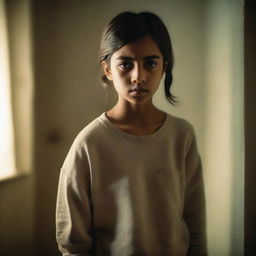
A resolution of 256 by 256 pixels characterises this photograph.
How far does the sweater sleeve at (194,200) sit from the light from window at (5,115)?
0.46m

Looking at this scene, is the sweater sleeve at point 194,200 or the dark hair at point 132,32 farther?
the sweater sleeve at point 194,200

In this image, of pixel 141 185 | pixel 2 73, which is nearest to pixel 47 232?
pixel 141 185

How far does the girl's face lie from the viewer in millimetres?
577

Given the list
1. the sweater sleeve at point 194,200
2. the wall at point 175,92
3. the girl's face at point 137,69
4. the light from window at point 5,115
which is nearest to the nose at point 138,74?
the girl's face at point 137,69

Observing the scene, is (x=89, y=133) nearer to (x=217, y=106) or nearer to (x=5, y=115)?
(x=5, y=115)

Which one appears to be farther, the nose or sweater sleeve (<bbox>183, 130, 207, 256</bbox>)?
sweater sleeve (<bbox>183, 130, 207, 256</bbox>)

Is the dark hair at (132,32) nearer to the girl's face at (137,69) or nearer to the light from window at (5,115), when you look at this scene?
the girl's face at (137,69)

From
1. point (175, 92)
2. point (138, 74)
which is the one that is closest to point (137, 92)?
point (138, 74)

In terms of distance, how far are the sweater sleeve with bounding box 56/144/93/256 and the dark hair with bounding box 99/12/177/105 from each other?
0.82 ft

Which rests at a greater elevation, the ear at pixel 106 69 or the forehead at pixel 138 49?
the forehead at pixel 138 49

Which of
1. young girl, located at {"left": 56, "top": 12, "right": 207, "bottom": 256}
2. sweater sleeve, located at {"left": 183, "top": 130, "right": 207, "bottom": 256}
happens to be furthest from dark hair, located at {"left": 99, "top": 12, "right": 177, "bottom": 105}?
sweater sleeve, located at {"left": 183, "top": 130, "right": 207, "bottom": 256}

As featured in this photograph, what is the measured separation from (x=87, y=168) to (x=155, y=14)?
1.35ft

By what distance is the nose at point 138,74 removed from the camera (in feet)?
1.89

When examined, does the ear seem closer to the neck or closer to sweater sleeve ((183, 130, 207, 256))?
the neck
